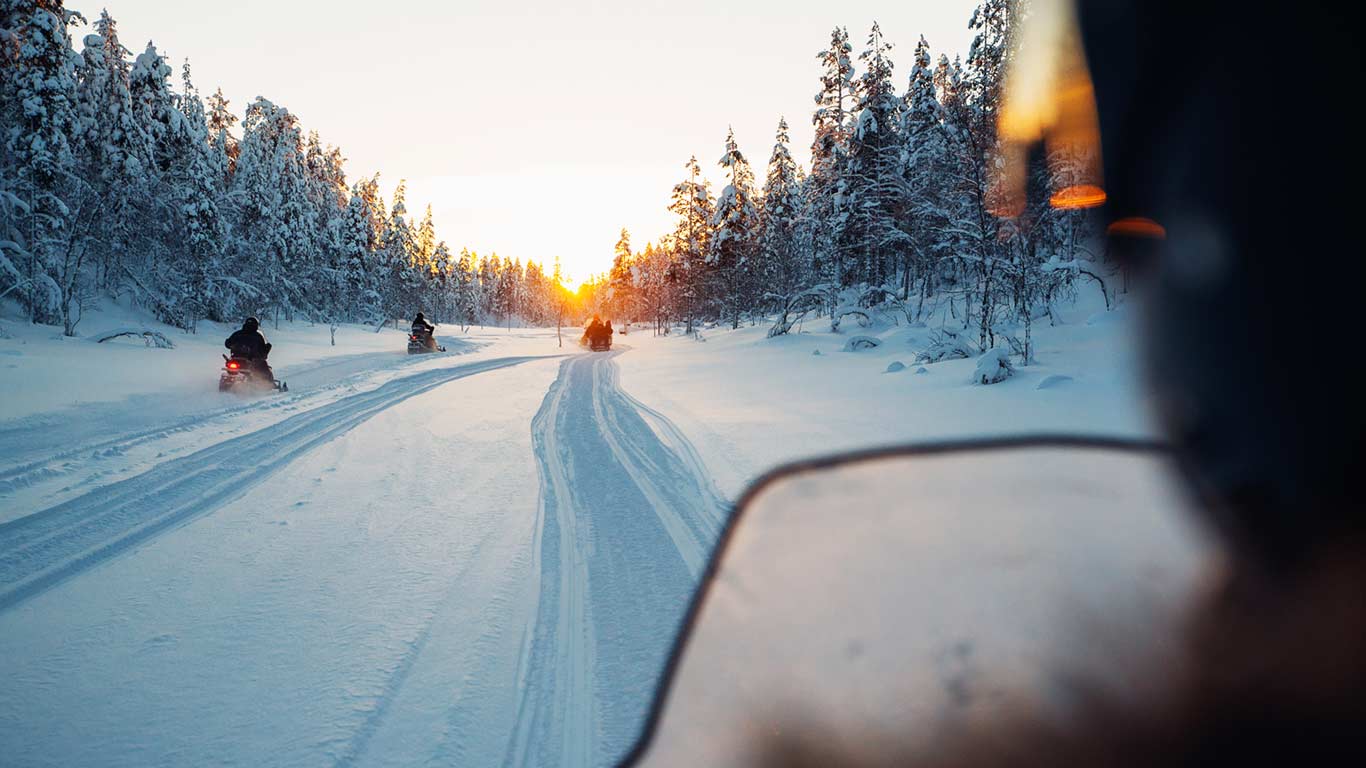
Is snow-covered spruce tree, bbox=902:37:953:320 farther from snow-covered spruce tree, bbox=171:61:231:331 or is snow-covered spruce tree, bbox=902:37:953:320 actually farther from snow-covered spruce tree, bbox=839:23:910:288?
snow-covered spruce tree, bbox=171:61:231:331

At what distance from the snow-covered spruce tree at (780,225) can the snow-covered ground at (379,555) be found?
31039mm

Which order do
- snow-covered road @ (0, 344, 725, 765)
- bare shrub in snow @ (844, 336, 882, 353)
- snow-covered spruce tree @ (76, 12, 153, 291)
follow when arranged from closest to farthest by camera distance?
snow-covered road @ (0, 344, 725, 765) → bare shrub in snow @ (844, 336, 882, 353) → snow-covered spruce tree @ (76, 12, 153, 291)

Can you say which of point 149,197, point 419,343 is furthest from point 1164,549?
point 149,197

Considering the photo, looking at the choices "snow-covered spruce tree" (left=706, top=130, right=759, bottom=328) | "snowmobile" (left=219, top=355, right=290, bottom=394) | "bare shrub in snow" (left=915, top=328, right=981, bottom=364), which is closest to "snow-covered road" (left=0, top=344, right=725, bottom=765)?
"snowmobile" (left=219, top=355, right=290, bottom=394)

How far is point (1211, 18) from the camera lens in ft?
8.98

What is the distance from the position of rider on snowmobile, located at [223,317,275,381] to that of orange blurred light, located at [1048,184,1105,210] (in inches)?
550

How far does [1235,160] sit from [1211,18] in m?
0.63

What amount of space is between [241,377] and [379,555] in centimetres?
1095

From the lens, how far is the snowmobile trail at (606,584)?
7.48 feet

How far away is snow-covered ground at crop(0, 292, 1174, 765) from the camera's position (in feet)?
7.57

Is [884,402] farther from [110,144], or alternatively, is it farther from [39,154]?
[110,144]

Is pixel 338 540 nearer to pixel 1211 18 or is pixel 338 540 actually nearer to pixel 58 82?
pixel 1211 18

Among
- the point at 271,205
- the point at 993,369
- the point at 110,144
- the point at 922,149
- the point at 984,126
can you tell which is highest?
the point at 271,205

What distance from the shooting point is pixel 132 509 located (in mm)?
4965
